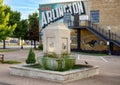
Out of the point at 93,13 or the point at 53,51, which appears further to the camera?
the point at 93,13

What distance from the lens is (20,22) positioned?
200 ft

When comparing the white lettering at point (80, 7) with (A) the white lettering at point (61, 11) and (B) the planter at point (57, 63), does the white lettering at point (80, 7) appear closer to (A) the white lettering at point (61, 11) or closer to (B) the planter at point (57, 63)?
(A) the white lettering at point (61, 11)

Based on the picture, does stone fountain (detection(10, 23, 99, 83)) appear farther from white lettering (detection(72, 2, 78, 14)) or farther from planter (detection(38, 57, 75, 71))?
white lettering (detection(72, 2, 78, 14))

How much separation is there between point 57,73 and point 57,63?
141 cm

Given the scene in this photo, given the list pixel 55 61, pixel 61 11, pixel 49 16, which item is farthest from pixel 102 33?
pixel 55 61

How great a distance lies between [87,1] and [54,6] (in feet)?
23.0

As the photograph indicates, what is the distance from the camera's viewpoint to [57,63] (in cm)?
1841

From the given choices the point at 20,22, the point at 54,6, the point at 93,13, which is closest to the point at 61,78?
the point at 93,13

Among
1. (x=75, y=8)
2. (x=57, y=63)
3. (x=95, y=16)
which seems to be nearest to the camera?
(x=57, y=63)

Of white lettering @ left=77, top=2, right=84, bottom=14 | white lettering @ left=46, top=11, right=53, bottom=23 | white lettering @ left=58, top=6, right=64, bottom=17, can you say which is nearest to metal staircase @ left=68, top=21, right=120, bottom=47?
white lettering @ left=77, top=2, right=84, bottom=14

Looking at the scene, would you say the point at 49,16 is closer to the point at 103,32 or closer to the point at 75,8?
the point at 75,8

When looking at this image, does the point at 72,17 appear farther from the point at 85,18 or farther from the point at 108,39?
the point at 108,39

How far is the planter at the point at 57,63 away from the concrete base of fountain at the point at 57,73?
2.35 ft

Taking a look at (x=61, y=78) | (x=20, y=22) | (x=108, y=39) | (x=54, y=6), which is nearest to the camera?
(x=61, y=78)
